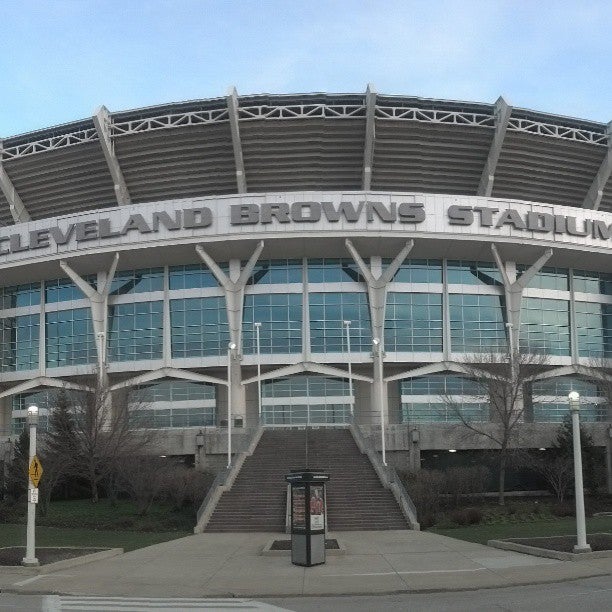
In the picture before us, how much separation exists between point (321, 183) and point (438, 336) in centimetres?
1330

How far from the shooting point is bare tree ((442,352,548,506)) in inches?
1581

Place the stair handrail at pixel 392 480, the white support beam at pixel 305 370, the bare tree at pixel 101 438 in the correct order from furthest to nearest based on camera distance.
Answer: the white support beam at pixel 305 370
the bare tree at pixel 101 438
the stair handrail at pixel 392 480

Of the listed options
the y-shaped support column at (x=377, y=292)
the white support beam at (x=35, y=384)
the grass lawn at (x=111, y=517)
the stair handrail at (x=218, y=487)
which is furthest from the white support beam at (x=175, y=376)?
the grass lawn at (x=111, y=517)

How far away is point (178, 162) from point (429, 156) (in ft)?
55.9

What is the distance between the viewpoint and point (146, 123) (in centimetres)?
5572

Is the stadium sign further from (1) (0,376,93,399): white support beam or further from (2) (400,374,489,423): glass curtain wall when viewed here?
(2) (400,374,489,423): glass curtain wall

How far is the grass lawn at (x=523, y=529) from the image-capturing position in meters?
26.1

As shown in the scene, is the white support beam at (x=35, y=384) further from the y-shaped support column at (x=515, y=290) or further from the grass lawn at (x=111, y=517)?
the y-shaped support column at (x=515, y=290)

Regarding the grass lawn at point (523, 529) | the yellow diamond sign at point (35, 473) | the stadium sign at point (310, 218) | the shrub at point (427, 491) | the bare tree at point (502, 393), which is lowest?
the grass lawn at point (523, 529)

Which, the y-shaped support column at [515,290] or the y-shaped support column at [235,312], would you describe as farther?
the y-shaped support column at [515,290]

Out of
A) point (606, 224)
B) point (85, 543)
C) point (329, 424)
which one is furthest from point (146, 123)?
point (85, 543)

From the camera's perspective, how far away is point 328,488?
34.9 m

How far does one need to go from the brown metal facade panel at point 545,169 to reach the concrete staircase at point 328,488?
2418 centimetres

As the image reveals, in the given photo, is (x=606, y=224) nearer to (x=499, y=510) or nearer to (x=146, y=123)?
(x=499, y=510)
